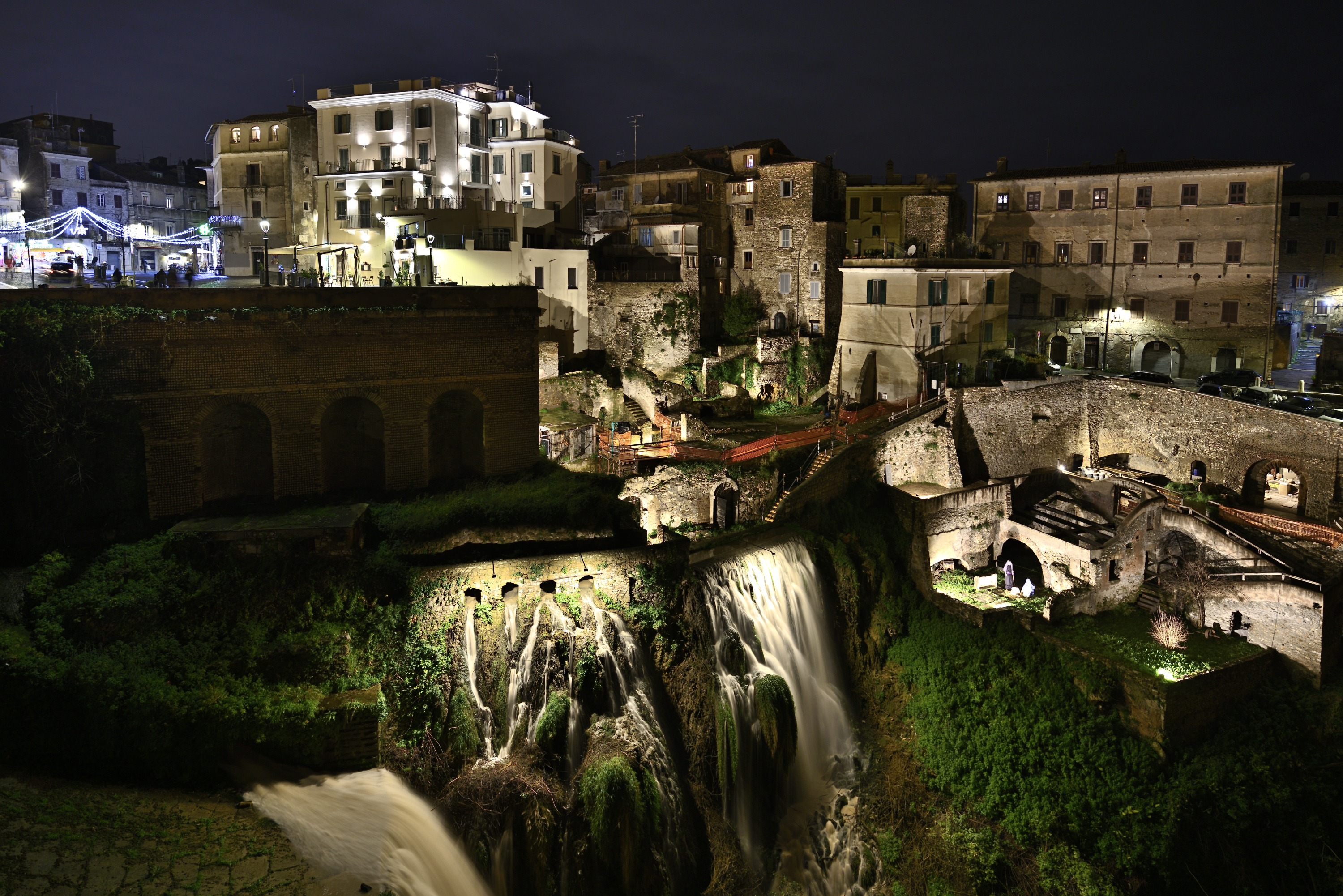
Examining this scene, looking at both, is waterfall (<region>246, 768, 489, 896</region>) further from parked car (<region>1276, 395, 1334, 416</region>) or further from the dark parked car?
the dark parked car

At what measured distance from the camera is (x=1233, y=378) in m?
35.2

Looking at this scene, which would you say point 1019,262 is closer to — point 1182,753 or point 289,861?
point 1182,753

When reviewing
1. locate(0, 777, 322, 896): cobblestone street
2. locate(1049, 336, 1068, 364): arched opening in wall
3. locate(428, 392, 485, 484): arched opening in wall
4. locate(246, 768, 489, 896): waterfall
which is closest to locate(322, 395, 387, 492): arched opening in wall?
locate(428, 392, 485, 484): arched opening in wall

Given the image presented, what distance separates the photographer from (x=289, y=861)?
11.5m

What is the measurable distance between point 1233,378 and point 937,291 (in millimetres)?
13043

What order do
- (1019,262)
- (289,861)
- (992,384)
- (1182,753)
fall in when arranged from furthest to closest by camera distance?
(1019,262), (992,384), (1182,753), (289,861)

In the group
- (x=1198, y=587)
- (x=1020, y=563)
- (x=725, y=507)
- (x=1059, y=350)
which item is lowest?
(x=1020, y=563)

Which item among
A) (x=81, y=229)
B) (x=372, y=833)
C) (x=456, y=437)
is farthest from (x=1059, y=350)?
(x=81, y=229)

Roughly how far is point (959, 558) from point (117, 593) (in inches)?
903

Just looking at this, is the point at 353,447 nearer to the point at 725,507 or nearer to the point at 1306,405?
the point at 725,507

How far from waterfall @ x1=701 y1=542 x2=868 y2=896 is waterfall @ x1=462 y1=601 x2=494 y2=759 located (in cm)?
526

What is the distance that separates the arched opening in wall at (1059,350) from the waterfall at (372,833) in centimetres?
3501

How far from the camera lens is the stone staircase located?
25047 millimetres

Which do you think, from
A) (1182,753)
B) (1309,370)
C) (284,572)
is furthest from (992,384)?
(284,572)
